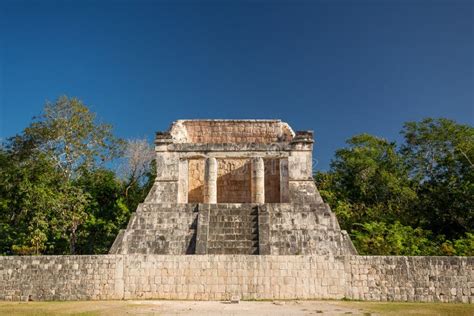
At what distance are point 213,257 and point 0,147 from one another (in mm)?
12630

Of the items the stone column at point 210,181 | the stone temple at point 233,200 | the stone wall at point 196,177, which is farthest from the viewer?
the stone wall at point 196,177

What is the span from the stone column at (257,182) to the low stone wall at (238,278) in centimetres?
450

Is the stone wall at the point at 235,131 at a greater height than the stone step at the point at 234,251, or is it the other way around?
the stone wall at the point at 235,131

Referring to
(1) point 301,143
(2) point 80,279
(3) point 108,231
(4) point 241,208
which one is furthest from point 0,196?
(1) point 301,143

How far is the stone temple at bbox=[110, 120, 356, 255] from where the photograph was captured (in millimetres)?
10688

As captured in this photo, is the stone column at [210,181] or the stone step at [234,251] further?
the stone column at [210,181]

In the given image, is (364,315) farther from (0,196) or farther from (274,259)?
(0,196)

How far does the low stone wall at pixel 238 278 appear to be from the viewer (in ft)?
30.0

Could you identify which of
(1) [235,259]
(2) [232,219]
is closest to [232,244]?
(2) [232,219]

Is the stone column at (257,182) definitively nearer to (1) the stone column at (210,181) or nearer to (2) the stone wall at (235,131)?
(1) the stone column at (210,181)

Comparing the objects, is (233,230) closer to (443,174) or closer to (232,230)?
(232,230)

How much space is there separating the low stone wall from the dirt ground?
1.64 ft

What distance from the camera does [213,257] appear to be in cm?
933

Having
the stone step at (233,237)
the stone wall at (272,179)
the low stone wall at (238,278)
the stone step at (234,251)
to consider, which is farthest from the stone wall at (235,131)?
the low stone wall at (238,278)
